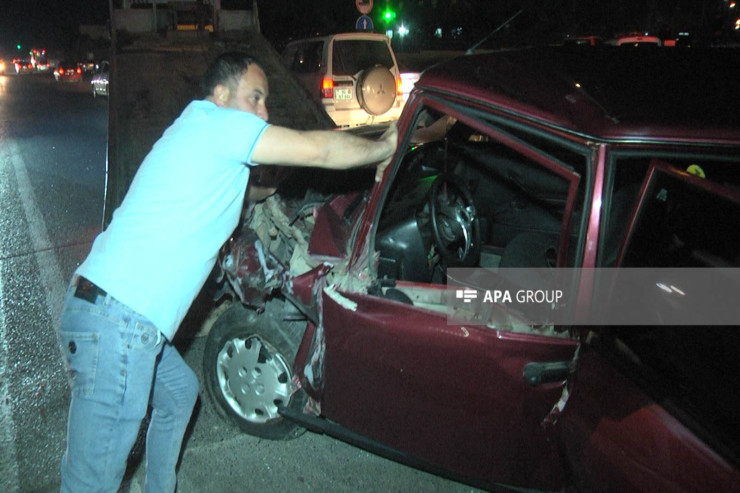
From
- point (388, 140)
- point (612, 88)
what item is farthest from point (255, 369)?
point (612, 88)

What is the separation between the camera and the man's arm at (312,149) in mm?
1902

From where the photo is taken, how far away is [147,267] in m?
1.90

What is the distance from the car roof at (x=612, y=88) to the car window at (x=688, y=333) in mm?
160

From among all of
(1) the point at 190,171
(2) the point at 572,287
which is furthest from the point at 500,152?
(1) the point at 190,171

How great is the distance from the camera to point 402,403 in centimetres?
220

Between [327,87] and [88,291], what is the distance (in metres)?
7.86

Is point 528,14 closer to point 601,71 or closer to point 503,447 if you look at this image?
point 601,71

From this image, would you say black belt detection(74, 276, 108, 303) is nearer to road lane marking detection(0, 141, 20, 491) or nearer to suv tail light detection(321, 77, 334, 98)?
road lane marking detection(0, 141, 20, 491)

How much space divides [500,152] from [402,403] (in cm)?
198

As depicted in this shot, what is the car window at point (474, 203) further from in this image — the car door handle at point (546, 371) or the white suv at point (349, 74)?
the white suv at point (349, 74)

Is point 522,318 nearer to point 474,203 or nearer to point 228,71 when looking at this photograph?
point 474,203

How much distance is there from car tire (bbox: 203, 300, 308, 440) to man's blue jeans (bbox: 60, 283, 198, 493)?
0.79m

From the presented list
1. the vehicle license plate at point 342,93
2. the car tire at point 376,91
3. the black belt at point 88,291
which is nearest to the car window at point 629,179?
the black belt at point 88,291

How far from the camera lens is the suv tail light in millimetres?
9273
